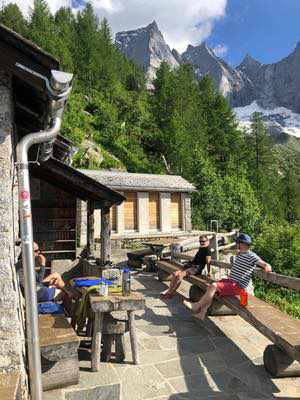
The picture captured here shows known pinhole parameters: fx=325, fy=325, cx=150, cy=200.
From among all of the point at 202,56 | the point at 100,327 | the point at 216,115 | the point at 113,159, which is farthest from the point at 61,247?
the point at 202,56

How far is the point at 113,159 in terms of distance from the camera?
A: 101 ft

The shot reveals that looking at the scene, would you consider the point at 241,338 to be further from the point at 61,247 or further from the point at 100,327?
the point at 61,247

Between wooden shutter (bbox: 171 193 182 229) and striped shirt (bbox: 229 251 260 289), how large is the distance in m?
14.7

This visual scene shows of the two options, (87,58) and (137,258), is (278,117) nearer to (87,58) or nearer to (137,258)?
(87,58)

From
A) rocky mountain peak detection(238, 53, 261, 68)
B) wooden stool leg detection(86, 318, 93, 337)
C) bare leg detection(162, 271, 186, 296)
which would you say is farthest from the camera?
rocky mountain peak detection(238, 53, 261, 68)

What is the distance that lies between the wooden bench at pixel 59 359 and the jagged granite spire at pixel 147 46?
128 meters

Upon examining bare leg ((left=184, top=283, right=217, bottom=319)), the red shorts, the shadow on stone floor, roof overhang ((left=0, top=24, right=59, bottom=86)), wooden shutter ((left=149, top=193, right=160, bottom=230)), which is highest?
roof overhang ((left=0, top=24, right=59, bottom=86))

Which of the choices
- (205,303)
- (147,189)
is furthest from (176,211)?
(205,303)

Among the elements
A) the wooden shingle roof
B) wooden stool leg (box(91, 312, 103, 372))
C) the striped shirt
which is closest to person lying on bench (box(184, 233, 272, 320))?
the striped shirt

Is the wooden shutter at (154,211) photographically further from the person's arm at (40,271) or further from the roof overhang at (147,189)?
the person's arm at (40,271)

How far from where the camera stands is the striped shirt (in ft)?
17.2

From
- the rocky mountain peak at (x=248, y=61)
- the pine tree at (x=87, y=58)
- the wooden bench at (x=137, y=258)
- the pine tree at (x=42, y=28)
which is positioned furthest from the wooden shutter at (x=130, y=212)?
the rocky mountain peak at (x=248, y=61)

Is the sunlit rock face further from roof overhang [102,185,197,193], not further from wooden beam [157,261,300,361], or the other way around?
wooden beam [157,261,300,361]

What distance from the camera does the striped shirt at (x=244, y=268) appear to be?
525 cm
